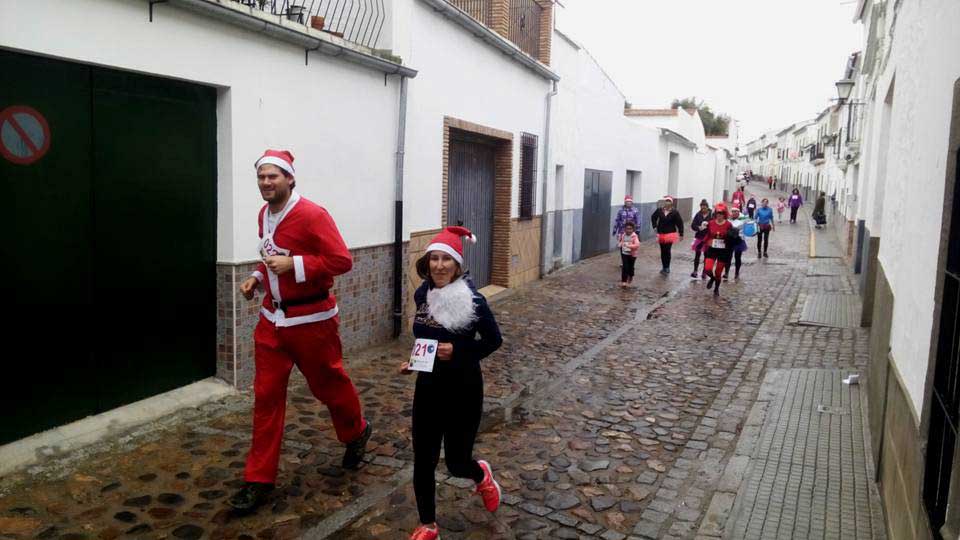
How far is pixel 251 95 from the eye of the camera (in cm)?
646

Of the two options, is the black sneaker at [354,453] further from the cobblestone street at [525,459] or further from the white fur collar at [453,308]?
the white fur collar at [453,308]

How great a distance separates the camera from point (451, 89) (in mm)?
10500

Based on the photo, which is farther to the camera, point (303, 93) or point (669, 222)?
point (669, 222)

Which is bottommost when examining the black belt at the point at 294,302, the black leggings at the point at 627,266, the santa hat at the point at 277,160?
the black leggings at the point at 627,266

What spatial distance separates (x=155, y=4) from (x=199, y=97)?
81 cm

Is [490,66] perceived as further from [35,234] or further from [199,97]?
[35,234]

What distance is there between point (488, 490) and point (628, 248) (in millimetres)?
10265

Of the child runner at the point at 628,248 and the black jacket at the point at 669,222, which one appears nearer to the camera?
the child runner at the point at 628,248

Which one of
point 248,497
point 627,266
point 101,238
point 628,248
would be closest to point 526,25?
point 628,248

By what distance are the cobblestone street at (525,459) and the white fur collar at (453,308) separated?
1.26 m

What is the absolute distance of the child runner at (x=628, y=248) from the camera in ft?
46.2

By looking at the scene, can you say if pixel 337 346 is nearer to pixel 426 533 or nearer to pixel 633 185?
pixel 426 533

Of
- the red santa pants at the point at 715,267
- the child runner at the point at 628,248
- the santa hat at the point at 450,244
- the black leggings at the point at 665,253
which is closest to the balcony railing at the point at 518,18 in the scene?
the child runner at the point at 628,248

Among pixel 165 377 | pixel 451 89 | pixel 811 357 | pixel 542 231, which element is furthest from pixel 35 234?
pixel 542 231
